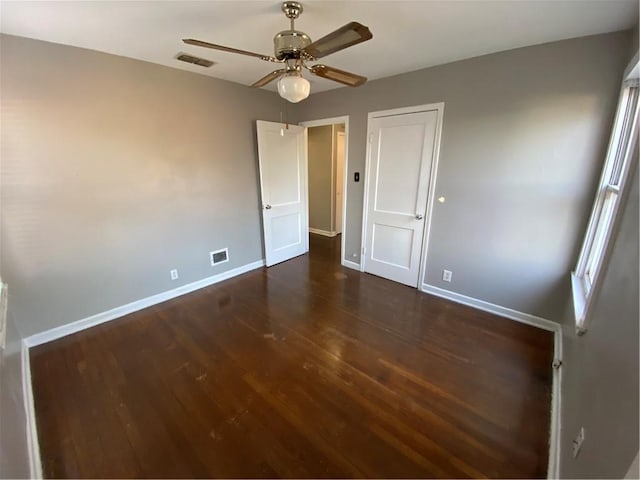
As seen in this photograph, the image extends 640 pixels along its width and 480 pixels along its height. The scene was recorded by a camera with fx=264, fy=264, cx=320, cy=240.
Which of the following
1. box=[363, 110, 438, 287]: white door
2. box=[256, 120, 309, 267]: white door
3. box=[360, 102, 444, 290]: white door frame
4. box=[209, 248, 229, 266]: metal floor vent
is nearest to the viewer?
box=[360, 102, 444, 290]: white door frame

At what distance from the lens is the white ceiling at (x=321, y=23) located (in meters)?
1.60

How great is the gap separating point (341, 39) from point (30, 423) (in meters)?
2.74

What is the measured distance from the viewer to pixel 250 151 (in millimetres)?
3480

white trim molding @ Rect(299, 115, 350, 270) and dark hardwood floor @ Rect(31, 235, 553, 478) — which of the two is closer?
dark hardwood floor @ Rect(31, 235, 553, 478)

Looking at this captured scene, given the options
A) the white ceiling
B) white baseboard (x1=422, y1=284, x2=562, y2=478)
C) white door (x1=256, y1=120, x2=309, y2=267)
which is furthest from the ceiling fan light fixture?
white baseboard (x1=422, y1=284, x2=562, y2=478)

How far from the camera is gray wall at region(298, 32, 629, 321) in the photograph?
79.7 inches

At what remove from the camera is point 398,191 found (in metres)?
3.18

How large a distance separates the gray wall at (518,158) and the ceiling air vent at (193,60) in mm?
1815

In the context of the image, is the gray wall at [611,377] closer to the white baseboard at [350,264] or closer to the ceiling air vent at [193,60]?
the white baseboard at [350,264]

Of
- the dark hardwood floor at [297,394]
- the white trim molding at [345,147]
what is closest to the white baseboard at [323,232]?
the white trim molding at [345,147]

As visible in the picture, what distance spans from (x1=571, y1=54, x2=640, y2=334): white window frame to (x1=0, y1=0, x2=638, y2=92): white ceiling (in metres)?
0.46

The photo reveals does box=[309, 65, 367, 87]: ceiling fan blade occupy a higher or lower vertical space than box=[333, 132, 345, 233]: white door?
higher

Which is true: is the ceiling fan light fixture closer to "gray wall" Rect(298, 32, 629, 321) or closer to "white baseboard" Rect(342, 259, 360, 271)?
"gray wall" Rect(298, 32, 629, 321)

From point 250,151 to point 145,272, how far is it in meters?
1.91
